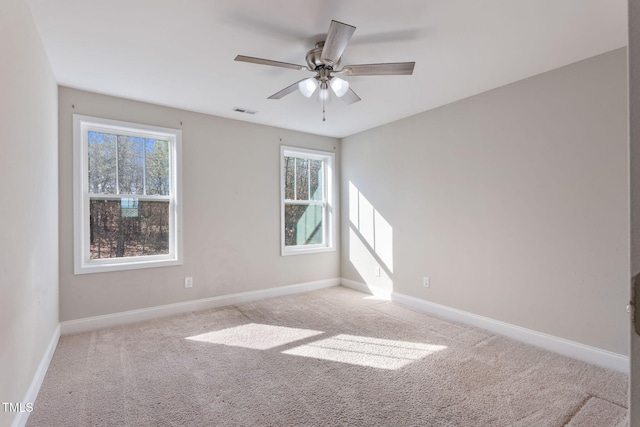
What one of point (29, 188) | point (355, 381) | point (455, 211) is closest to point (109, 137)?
point (29, 188)

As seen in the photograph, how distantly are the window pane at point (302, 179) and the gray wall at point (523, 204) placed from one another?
1.27 metres

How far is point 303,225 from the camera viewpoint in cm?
503

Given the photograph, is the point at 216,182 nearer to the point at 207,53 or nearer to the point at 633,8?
the point at 207,53

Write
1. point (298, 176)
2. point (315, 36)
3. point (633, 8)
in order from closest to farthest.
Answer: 1. point (633, 8)
2. point (315, 36)
3. point (298, 176)

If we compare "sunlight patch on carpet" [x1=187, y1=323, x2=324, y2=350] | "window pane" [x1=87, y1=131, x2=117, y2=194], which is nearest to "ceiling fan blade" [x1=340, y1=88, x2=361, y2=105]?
"sunlight patch on carpet" [x1=187, y1=323, x2=324, y2=350]

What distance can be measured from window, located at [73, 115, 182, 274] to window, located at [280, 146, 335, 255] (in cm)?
153

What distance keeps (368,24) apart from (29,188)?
2527mm

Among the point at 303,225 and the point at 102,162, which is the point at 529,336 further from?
the point at 102,162

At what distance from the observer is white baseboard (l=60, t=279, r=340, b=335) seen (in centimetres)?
323

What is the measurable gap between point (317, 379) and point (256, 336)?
1000 millimetres

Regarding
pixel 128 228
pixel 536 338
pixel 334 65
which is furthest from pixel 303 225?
pixel 536 338

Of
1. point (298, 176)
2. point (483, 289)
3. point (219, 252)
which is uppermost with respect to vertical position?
point (298, 176)

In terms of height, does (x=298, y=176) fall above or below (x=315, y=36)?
below

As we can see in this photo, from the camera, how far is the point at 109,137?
350 cm
